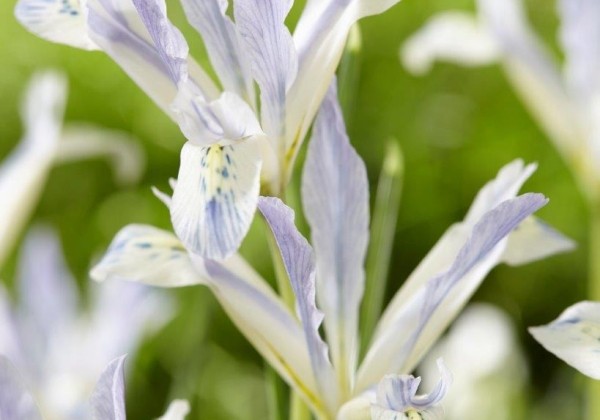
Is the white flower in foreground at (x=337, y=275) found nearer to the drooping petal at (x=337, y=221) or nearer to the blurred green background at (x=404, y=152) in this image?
the drooping petal at (x=337, y=221)

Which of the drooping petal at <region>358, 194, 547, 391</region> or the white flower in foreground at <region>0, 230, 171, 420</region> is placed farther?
the white flower in foreground at <region>0, 230, 171, 420</region>

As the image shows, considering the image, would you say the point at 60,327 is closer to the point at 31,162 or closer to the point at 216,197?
the point at 31,162

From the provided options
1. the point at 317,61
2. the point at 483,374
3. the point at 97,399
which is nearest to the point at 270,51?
the point at 317,61

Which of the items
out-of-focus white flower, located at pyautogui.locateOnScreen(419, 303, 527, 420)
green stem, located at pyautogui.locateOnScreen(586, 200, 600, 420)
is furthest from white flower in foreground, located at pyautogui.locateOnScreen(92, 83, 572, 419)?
out-of-focus white flower, located at pyautogui.locateOnScreen(419, 303, 527, 420)

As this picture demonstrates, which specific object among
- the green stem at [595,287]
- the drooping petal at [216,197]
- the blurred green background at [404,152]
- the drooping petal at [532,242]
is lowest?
the blurred green background at [404,152]

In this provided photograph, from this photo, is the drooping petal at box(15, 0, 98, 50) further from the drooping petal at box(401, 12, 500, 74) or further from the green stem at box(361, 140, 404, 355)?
the drooping petal at box(401, 12, 500, 74)

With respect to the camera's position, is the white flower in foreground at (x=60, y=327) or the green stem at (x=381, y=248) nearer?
the green stem at (x=381, y=248)

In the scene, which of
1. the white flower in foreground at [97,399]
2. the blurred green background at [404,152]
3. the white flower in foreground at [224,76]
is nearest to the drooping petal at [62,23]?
the white flower in foreground at [224,76]
